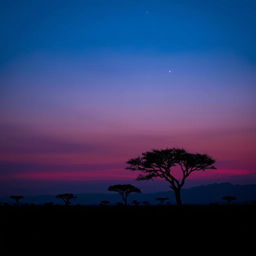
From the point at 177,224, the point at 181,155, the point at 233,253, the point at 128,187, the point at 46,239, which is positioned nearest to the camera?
the point at 233,253

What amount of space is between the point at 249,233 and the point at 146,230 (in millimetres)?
4809

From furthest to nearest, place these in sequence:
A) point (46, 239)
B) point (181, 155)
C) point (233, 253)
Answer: point (181, 155) → point (46, 239) → point (233, 253)

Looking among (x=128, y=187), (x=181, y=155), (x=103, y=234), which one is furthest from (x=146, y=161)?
(x=103, y=234)

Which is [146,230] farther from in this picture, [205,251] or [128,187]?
[128,187]

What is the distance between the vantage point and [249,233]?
1542 cm

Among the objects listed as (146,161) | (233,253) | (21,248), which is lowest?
(233,253)

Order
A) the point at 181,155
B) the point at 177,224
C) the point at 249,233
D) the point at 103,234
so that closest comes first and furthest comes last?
the point at 103,234
the point at 249,233
the point at 177,224
the point at 181,155

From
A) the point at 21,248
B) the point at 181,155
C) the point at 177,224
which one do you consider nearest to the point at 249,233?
the point at 177,224

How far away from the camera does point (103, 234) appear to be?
1436cm

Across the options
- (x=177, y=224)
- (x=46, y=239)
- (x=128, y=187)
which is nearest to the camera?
(x=46, y=239)

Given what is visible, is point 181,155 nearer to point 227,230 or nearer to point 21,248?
point 227,230

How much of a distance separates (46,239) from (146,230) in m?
5.01

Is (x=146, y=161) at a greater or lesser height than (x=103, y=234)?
greater

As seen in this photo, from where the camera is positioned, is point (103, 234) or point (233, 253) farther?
point (103, 234)
